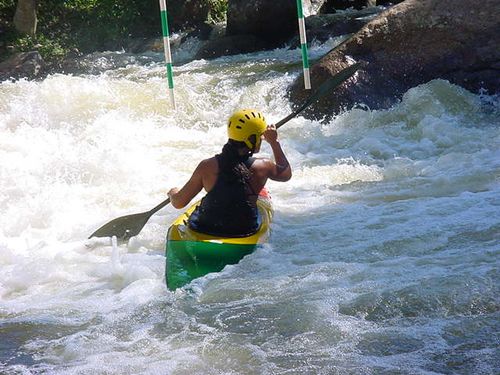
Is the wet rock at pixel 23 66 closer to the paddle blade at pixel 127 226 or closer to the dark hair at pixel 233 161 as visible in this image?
the paddle blade at pixel 127 226

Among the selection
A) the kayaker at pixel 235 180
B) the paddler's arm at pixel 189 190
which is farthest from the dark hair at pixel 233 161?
the paddler's arm at pixel 189 190

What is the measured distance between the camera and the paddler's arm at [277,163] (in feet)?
16.9

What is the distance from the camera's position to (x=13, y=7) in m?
15.1

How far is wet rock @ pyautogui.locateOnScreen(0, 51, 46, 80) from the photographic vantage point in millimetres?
12680

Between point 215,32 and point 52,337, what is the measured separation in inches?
415

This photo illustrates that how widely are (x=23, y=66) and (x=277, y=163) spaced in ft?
27.9

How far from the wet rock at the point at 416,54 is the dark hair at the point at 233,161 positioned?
153 inches

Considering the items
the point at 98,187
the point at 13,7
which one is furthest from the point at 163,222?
the point at 13,7

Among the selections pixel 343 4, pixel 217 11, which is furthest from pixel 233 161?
pixel 217 11

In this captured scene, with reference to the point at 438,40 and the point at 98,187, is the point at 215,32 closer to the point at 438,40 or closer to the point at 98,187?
the point at 438,40

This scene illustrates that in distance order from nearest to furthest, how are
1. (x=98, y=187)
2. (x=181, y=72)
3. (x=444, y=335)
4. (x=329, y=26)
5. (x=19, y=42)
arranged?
(x=444, y=335) → (x=98, y=187) → (x=181, y=72) → (x=329, y=26) → (x=19, y=42)

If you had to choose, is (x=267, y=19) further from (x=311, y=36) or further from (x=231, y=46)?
(x=311, y=36)

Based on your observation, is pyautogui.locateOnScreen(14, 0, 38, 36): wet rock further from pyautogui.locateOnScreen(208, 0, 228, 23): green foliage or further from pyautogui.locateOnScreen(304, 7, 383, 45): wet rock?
pyautogui.locateOnScreen(304, 7, 383, 45): wet rock

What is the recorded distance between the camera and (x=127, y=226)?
5938 mm
